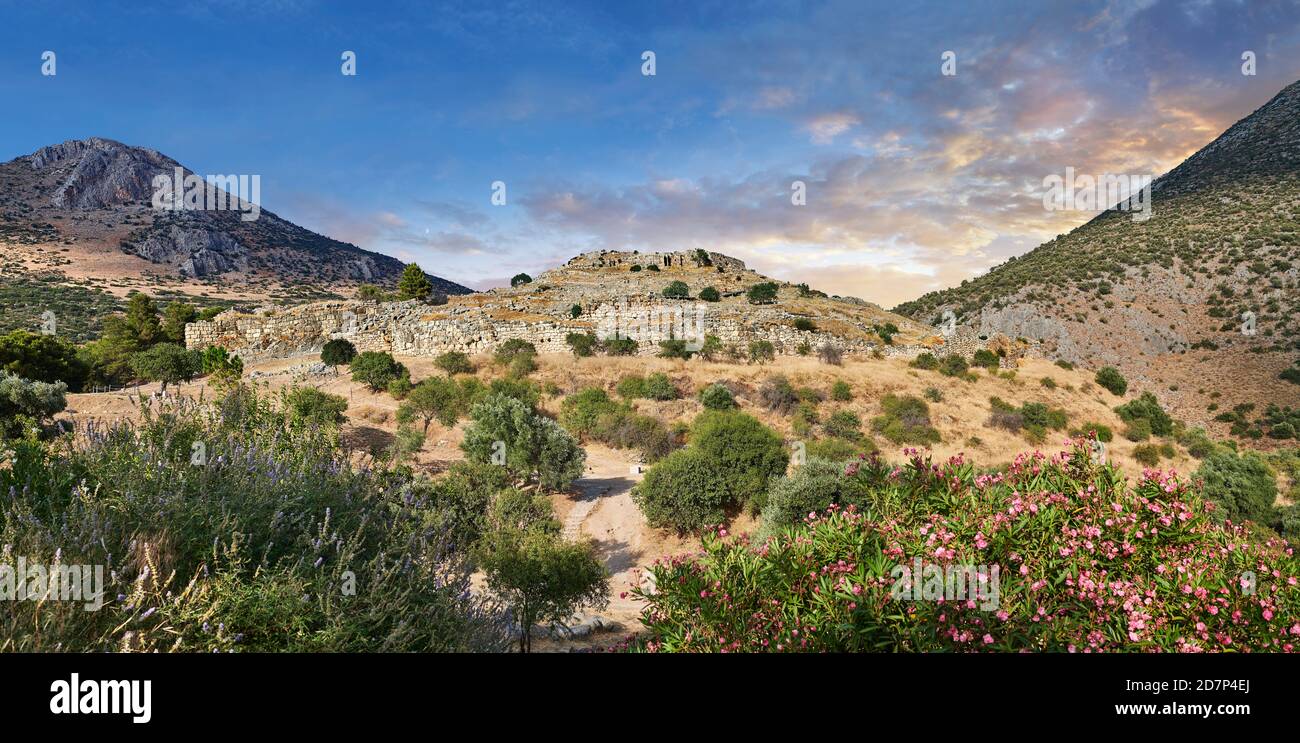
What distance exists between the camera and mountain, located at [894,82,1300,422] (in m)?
39.0

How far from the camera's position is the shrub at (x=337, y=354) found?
3064 cm

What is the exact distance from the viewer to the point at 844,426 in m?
24.0

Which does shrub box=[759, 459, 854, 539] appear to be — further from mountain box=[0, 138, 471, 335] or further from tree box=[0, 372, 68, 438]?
mountain box=[0, 138, 471, 335]

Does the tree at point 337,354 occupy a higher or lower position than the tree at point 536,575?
higher

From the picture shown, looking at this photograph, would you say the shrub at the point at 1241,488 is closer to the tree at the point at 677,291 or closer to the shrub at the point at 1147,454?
the shrub at the point at 1147,454

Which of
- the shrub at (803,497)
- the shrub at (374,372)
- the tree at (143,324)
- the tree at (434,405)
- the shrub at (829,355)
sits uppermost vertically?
the tree at (143,324)

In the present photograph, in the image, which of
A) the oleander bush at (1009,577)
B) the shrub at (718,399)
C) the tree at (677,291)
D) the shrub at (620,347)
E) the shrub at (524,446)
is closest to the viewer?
the oleander bush at (1009,577)

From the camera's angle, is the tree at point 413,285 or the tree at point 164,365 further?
the tree at point 413,285

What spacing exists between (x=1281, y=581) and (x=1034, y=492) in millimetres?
1321

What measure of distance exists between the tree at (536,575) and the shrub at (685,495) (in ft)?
17.1

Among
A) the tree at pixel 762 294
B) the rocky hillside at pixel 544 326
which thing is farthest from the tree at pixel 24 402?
the tree at pixel 762 294

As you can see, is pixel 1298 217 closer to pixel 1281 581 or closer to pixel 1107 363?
pixel 1107 363

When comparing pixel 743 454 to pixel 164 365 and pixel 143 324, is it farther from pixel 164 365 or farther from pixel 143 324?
pixel 143 324

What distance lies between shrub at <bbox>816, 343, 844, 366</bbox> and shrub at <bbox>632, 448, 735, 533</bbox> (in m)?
18.4
